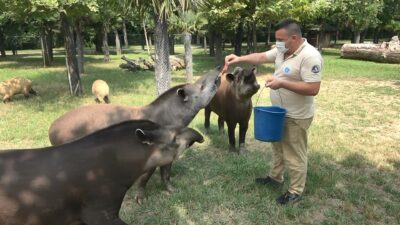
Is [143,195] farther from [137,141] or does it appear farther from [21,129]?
[21,129]

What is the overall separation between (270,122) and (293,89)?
52 centimetres

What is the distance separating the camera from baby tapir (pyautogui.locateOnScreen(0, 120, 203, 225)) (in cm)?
290

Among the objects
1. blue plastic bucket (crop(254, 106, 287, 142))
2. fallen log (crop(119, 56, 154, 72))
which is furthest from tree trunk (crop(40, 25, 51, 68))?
blue plastic bucket (crop(254, 106, 287, 142))

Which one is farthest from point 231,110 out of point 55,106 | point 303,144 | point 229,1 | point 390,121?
point 229,1

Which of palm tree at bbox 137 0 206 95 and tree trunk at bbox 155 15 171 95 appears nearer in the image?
palm tree at bbox 137 0 206 95

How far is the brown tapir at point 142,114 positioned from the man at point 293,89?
723 mm

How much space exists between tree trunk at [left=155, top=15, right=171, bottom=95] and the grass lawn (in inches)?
48.2

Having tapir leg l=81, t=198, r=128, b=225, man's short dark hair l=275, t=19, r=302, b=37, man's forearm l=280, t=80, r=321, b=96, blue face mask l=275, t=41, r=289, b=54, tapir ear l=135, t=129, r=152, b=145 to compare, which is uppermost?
man's short dark hair l=275, t=19, r=302, b=37

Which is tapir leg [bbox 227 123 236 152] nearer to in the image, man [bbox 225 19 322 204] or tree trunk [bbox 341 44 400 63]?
man [bbox 225 19 322 204]

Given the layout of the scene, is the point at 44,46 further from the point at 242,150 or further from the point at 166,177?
the point at 166,177

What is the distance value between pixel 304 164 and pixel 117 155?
2.59 metres

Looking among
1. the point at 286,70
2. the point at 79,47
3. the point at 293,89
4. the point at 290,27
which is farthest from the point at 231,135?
the point at 79,47

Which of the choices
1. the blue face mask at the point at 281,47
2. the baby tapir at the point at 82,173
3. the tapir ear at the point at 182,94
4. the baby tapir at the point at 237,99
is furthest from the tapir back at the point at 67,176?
the baby tapir at the point at 237,99

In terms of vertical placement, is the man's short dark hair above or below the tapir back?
above
